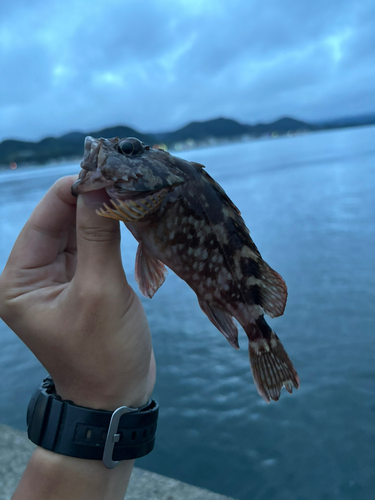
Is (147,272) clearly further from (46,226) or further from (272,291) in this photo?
(272,291)

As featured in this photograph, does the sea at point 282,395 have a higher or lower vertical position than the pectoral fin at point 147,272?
lower

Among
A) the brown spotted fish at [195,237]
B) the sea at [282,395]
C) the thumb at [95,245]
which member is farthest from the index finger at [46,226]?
the sea at [282,395]

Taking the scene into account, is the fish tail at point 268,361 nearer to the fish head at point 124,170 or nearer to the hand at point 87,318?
the hand at point 87,318

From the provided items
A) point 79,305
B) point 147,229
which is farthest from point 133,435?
point 147,229

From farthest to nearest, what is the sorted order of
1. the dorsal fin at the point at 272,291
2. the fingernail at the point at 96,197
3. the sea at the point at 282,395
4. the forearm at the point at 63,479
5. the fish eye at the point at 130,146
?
the sea at the point at 282,395 < the dorsal fin at the point at 272,291 < the fish eye at the point at 130,146 < the fingernail at the point at 96,197 < the forearm at the point at 63,479

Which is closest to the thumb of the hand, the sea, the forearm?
the hand

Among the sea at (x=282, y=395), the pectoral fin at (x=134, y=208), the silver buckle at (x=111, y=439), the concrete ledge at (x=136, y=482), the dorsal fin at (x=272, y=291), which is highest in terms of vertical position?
the pectoral fin at (x=134, y=208)

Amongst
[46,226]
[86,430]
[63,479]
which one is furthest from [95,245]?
[63,479]
